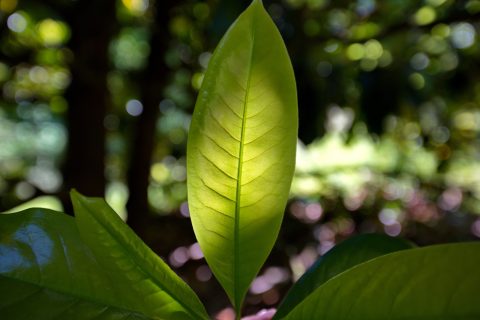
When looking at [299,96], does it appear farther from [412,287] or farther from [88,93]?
[412,287]

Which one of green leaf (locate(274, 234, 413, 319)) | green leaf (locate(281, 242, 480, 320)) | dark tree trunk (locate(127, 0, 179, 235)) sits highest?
green leaf (locate(281, 242, 480, 320))

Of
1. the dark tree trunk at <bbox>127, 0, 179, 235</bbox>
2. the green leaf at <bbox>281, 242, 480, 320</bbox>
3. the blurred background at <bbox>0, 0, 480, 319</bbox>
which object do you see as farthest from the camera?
the dark tree trunk at <bbox>127, 0, 179, 235</bbox>

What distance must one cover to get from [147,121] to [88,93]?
235mm

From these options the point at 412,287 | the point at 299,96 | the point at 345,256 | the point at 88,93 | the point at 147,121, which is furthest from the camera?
the point at 147,121

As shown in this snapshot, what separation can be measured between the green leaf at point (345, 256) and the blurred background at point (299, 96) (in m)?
0.46

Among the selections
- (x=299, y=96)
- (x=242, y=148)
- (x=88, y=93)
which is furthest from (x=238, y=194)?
(x=88, y=93)

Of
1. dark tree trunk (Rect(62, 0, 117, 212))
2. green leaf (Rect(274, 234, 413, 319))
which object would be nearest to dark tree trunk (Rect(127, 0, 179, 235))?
dark tree trunk (Rect(62, 0, 117, 212))

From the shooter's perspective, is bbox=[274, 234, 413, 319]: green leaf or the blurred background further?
the blurred background

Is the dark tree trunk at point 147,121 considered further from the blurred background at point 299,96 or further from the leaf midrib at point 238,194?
the leaf midrib at point 238,194

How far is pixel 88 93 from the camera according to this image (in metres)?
1.18

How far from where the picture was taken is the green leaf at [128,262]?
0.77 feet

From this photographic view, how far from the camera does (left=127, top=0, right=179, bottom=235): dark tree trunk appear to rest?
1260 millimetres

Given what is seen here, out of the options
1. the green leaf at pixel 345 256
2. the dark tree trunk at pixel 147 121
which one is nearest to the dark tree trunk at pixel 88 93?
the dark tree trunk at pixel 147 121

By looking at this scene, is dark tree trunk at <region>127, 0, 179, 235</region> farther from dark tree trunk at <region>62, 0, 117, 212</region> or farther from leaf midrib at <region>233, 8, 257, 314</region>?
leaf midrib at <region>233, 8, 257, 314</region>
